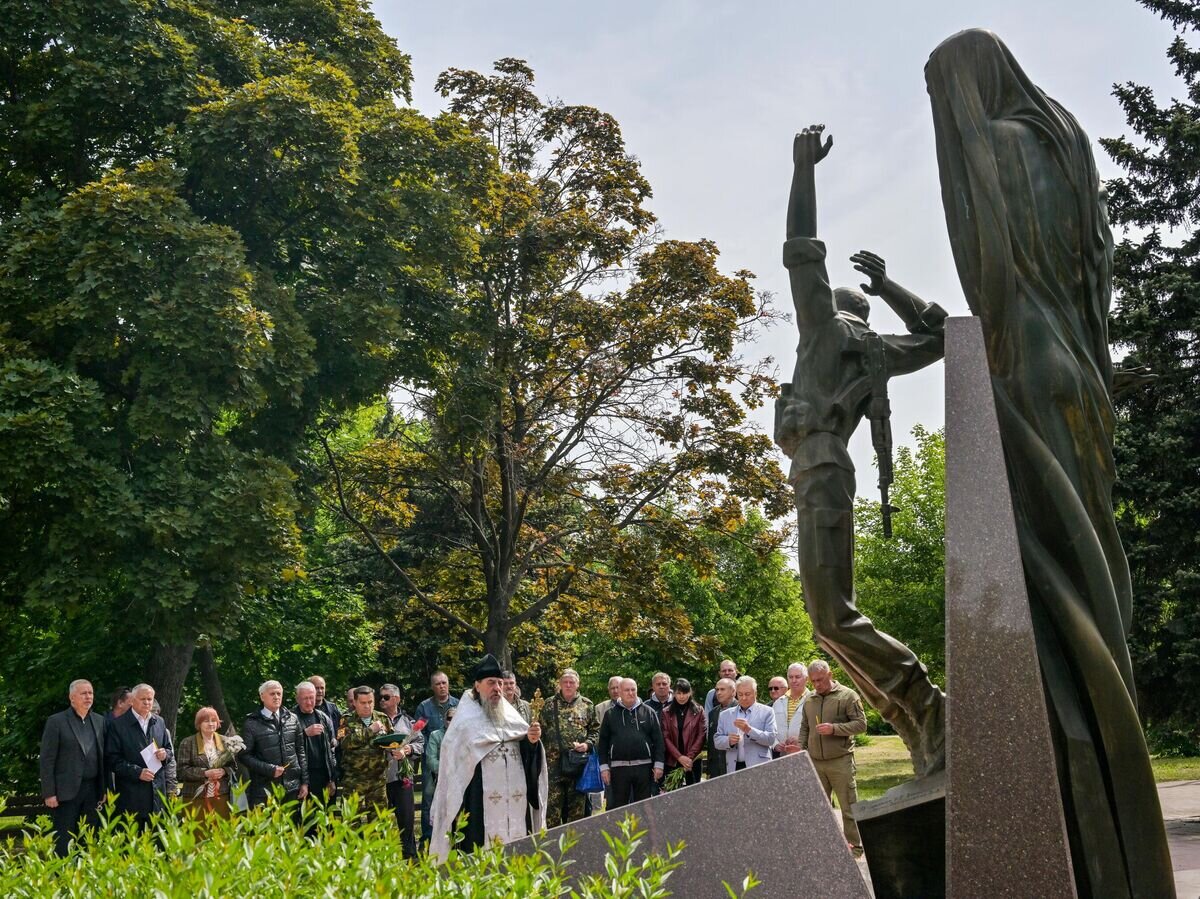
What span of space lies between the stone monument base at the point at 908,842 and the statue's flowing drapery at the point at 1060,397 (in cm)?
80

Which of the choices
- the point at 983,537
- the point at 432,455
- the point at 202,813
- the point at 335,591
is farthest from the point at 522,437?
the point at 983,537

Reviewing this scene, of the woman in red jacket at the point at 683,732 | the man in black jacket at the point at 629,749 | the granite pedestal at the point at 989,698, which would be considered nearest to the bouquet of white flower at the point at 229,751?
the man in black jacket at the point at 629,749

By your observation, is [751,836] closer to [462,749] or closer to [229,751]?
[462,749]

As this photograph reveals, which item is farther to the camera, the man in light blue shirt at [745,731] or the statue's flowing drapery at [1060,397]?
the man in light blue shirt at [745,731]

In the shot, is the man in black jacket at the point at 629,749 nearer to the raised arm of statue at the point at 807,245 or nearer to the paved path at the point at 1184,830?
the paved path at the point at 1184,830

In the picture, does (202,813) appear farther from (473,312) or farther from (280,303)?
(473,312)

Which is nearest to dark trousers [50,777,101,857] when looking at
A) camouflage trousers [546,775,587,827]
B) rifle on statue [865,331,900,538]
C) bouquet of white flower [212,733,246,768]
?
bouquet of white flower [212,733,246,768]

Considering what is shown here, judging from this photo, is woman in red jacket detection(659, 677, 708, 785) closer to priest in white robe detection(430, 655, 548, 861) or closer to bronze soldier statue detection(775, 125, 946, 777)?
priest in white robe detection(430, 655, 548, 861)

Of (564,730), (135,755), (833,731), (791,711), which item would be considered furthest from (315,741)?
(833,731)

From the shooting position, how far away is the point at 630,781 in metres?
13.0

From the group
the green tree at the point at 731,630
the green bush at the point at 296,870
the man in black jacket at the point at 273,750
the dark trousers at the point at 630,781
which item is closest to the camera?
the green bush at the point at 296,870

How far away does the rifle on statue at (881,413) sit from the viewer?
6.51 m

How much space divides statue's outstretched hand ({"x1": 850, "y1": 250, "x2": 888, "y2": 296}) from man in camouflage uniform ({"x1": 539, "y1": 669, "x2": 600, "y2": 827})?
7242mm

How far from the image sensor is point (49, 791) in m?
11.1
